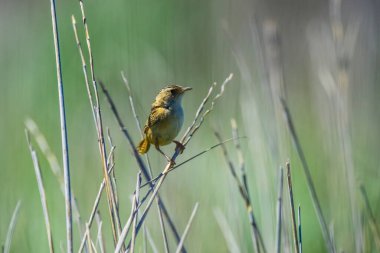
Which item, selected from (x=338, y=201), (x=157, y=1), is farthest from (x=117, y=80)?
(x=338, y=201)

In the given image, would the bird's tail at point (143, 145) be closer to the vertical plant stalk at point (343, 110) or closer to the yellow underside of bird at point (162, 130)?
the yellow underside of bird at point (162, 130)

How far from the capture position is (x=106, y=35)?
20.8 ft

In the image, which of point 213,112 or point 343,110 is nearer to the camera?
point 343,110

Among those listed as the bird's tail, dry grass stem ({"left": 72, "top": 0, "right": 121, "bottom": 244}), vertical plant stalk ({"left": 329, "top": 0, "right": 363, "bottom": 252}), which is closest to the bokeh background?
vertical plant stalk ({"left": 329, "top": 0, "right": 363, "bottom": 252})

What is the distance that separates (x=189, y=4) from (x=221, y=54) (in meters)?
2.28

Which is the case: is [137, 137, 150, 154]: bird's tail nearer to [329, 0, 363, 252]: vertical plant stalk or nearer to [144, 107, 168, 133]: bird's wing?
[144, 107, 168, 133]: bird's wing

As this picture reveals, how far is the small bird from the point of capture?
3.51 metres

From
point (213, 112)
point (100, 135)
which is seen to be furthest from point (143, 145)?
point (213, 112)

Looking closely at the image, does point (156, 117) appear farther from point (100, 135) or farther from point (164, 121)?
point (100, 135)

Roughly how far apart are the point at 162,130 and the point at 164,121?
0.04 metres

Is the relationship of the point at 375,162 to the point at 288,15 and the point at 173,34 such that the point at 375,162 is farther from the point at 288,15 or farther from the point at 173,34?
the point at 288,15

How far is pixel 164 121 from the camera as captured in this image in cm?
353

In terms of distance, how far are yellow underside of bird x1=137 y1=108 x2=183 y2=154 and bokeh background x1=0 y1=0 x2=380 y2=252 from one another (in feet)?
0.32

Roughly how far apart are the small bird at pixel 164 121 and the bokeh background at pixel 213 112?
0.10 m
